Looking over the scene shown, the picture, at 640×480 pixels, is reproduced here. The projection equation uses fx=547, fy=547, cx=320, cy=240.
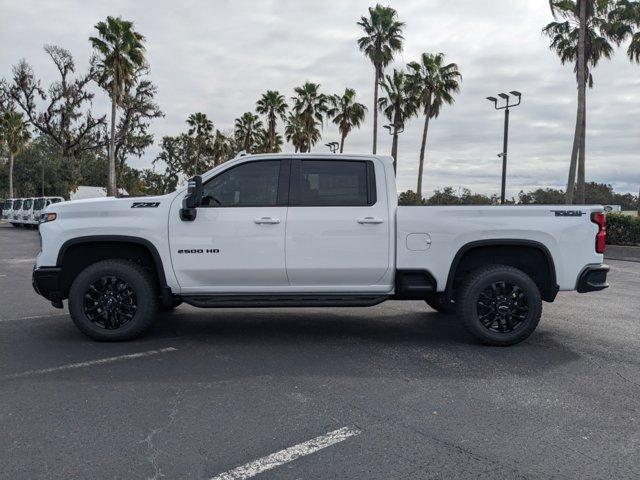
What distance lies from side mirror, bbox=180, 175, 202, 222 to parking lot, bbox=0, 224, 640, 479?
136 cm

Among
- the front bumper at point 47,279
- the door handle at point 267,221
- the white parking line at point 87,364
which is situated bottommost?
the white parking line at point 87,364

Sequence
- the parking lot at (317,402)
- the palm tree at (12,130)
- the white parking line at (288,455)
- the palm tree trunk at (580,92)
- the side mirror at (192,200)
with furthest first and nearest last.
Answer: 1. the palm tree at (12,130)
2. the palm tree trunk at (580,92)
3. the side mirror at (192,200)
4. the parking lot at (317,402)
5. the white parking line at (288,455)

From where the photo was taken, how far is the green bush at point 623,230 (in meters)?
18.8

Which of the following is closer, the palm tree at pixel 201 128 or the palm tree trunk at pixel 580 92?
the palm tree trunk at pixel 580 92

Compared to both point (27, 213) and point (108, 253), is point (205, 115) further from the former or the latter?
point (108, 253)

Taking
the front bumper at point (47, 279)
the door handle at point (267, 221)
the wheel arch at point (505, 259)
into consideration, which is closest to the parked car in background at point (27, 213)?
the front bumper at point (47, 279)

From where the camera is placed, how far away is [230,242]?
5.53 m

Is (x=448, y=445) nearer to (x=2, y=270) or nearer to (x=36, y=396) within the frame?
(x=36, y=396)

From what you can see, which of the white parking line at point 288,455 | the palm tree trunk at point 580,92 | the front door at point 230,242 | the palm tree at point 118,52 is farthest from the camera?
the palm tree at point 118,52

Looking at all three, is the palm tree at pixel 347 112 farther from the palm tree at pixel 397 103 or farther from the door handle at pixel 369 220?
the door handle at pixel 369 220

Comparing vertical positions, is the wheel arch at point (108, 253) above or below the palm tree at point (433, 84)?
below

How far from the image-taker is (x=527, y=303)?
5609mm

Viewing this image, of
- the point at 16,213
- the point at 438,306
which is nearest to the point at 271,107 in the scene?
the point at 16,213

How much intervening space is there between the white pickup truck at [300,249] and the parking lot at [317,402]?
47 centimetres
